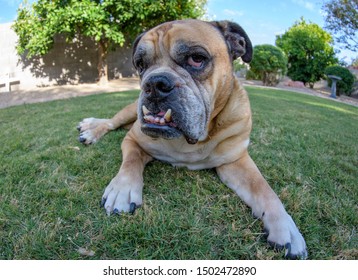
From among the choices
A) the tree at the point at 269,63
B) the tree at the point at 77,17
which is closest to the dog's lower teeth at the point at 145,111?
the tree at the point at 77,17

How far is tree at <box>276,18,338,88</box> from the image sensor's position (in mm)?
17328

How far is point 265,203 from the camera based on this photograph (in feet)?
6.11

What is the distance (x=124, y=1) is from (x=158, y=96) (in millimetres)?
9030

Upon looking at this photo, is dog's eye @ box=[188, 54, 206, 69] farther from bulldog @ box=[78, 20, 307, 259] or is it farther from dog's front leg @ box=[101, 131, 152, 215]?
dog's front leg @ box=[101, 131, 152, 215]

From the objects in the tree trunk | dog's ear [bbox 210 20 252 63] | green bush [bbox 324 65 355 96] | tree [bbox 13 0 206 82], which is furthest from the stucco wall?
green bush [bbox 324 65 355 96]

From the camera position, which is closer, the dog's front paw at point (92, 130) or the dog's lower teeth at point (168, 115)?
the dog's lower teeth at point (168, 115)

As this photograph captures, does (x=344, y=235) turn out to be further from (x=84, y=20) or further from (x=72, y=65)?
(x=72, y=65)

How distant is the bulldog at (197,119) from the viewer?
1815 mm

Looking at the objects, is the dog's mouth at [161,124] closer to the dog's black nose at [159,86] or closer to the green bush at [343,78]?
the dog's black nose at [159,86]

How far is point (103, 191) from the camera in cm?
208

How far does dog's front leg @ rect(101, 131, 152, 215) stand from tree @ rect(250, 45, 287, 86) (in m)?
13.2

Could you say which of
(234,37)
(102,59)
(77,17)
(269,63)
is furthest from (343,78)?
(234,37)

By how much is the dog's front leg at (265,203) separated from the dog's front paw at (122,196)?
2.39ft
